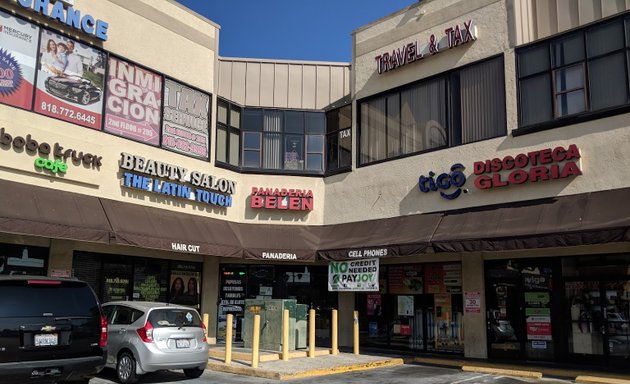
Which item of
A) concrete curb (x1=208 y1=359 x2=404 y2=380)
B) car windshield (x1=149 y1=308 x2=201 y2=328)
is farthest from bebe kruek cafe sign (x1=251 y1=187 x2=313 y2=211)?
car windshield (x1=149 y1=308 x2=201 y2=328)

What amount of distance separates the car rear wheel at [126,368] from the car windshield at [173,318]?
0.79 metres

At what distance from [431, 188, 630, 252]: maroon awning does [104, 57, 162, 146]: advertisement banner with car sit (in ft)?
29.7

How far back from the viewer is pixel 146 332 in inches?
426

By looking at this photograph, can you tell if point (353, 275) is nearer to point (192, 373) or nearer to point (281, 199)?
point (281, 199)

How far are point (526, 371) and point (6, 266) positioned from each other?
41.7 ft

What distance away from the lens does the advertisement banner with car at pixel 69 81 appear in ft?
49.1

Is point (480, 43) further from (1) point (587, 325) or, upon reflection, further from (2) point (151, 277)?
(2) point (151, 277)

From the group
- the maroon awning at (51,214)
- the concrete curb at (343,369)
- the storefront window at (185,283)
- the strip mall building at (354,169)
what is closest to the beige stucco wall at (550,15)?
the strip mall building at (354,169)

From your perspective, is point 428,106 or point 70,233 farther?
point 428,106

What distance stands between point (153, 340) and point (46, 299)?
2.77 metres

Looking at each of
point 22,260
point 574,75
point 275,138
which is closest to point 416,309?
point 275,138

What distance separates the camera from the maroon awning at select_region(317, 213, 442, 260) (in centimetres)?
1611

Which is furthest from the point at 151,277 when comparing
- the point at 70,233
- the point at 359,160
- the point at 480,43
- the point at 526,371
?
the point at 480,43

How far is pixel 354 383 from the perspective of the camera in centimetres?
1188
